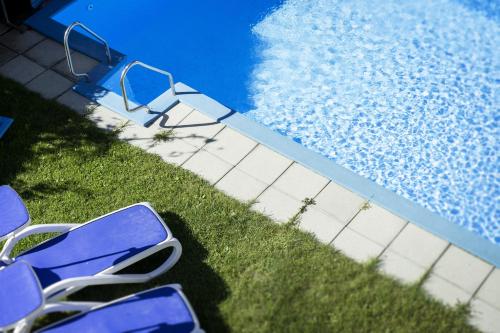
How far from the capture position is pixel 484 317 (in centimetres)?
581

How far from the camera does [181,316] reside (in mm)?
5484

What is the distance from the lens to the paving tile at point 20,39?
8930 millimetres

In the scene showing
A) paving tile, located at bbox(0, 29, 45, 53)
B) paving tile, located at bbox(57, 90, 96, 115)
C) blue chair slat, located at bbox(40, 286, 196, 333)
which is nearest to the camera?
blue chair slat, located at bbox(40, 286, 196, 333)

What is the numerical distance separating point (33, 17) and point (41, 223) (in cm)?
376

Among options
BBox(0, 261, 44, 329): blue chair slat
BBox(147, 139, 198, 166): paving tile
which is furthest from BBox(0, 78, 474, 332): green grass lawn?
BBox(0, 261, 44, 329): blue chair slat

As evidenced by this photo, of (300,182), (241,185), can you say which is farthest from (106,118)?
(300,182)

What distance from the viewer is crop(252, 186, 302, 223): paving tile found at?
6707mm

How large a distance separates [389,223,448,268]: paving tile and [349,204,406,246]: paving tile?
73 millimetres

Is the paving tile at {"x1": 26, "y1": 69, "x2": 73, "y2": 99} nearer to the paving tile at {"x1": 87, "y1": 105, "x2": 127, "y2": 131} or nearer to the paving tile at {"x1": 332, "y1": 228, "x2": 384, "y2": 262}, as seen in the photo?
the paving tile at {"x1": 87, "y1": 105, "x2": 127, "y2": 131}

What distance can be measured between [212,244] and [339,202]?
131cm

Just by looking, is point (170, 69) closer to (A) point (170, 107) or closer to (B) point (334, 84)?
(A) point (170, 107)

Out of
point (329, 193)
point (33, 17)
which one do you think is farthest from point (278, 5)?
point (329, 193)

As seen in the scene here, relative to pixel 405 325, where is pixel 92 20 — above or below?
above

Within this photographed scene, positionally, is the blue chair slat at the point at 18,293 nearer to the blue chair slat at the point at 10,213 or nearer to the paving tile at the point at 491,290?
A: the blue chair slat at the point at 10,213
